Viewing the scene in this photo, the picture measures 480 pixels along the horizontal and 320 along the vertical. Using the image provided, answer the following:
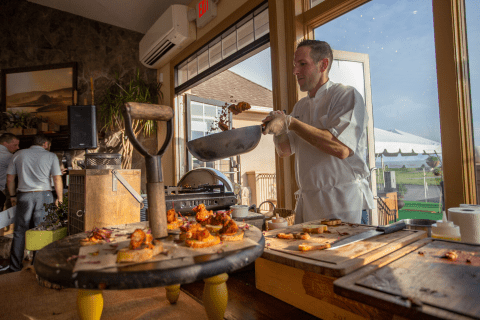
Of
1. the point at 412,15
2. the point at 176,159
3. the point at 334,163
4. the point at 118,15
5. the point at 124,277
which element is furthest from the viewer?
the point at 118,15

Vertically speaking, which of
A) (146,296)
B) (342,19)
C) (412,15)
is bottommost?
(146,296)

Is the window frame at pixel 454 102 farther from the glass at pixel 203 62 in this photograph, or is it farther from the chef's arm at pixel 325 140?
the glass at pixel 203 62

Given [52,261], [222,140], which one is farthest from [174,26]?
[52,261]

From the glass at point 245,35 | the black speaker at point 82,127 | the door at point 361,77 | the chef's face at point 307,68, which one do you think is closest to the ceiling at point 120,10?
the glass at point 245,35

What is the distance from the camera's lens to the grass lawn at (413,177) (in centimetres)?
195

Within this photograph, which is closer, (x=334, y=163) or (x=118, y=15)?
(x=334, y=163)

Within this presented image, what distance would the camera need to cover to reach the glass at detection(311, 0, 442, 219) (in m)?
1.92

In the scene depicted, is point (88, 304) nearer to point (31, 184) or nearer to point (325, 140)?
point (325, 140)

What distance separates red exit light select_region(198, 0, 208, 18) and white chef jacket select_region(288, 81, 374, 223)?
285 cm

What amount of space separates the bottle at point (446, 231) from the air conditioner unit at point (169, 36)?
13.6 ft

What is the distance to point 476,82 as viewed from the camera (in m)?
1.63

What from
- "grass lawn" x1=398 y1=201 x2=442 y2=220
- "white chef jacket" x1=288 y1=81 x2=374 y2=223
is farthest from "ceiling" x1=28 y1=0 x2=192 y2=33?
"grass lawn" x1=398 y1=201 x2=442 y2=220

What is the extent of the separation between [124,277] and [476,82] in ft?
6.71

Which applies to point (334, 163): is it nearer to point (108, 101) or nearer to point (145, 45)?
point (145, 45)
